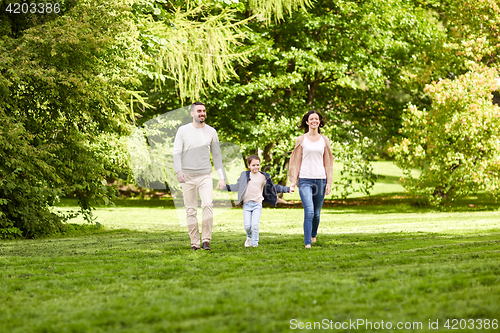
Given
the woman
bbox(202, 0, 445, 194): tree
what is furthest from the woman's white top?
bbox(202, 0, 445, 194): tree

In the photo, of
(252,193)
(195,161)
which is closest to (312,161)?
(252,193)

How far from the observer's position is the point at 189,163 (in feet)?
24.7

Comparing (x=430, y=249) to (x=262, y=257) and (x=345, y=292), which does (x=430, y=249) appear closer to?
(x=262, y=257)

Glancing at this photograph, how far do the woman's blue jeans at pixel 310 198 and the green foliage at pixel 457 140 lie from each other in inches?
474

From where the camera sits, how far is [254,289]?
4500 mm

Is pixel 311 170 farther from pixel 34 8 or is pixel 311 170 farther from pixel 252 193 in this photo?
pixel 34 8

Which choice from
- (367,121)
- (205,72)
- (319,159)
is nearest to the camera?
(319,159)

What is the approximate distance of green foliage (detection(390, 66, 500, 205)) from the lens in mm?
18188

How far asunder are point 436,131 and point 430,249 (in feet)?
42.2

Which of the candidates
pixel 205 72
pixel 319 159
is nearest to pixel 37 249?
pixel 319 159

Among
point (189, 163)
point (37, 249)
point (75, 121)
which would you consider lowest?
point (37, 249)

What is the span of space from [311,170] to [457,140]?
1284 centimetres

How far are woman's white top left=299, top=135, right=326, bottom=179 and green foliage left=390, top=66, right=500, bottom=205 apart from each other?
474 inches

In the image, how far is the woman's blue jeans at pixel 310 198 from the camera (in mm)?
7832
